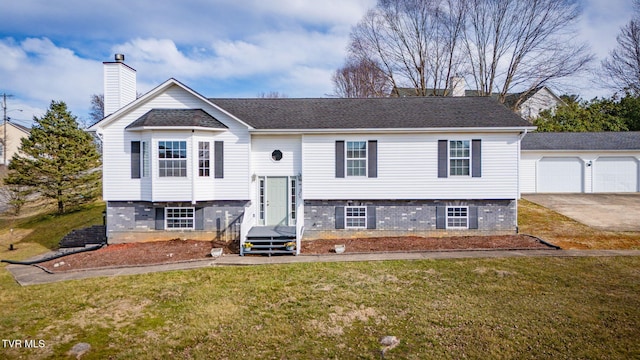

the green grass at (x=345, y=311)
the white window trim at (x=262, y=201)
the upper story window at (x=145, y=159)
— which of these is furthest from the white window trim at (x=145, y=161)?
the green grass at (x=345, y=311)

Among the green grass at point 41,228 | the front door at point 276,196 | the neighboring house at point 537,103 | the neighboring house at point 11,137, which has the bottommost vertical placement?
the green grass at point 41,228

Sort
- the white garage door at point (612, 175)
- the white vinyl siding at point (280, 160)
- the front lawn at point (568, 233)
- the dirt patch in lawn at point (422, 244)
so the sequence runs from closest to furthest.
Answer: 1. the dirt patch in lawn at point (422, 244)
2. the front lawn at point (568, 233)
3. the white vinyl siding at point (280, 160)
4. the white garage door at point (612, 175)

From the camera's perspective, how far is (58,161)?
22.3 metres

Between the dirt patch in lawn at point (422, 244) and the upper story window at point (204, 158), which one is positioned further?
the upper story window at point (204, 158)

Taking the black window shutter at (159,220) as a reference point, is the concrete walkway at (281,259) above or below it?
below

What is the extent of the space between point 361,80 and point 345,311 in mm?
33710

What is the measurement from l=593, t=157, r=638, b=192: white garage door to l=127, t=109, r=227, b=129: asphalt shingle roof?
23535mm

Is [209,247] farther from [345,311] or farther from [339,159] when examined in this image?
[345,311]

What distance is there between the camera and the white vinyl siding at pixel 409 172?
13992 mm

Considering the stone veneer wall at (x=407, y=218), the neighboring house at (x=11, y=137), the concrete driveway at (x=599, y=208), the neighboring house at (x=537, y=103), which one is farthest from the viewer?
the neighboring house at (x=11, y=137)

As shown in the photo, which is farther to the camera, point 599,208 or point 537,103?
point 537,103

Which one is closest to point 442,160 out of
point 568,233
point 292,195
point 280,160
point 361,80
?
point 568,233

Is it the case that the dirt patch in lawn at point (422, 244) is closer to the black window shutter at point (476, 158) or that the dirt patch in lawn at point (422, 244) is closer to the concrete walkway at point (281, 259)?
the concrete walkway at point (281, 259)

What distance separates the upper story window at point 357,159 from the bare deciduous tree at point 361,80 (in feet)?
68.2
